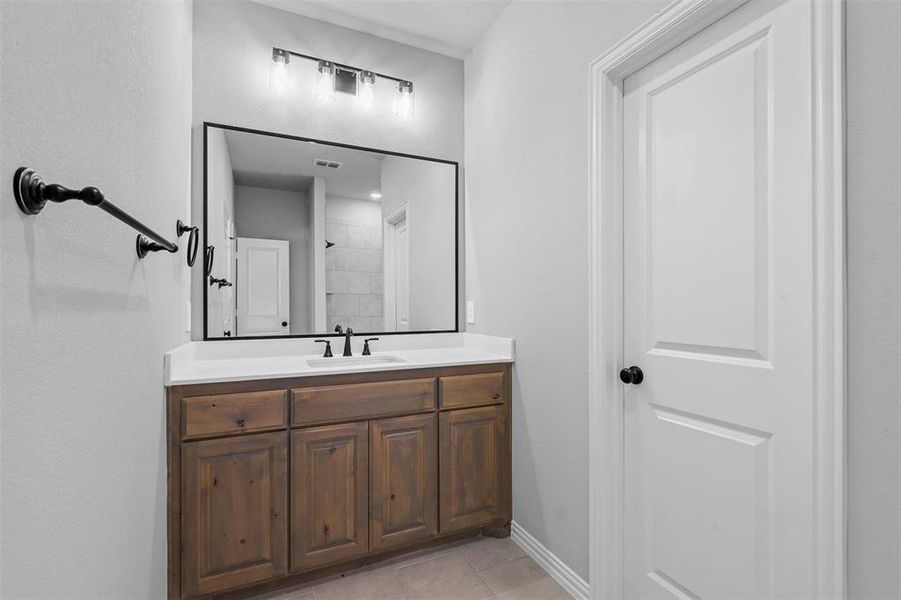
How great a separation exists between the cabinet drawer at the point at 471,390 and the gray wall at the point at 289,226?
31.5 inches

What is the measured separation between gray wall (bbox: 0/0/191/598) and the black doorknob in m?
1.48

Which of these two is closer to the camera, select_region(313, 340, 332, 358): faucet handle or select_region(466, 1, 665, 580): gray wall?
select_region(466, 1, 665, 580): gray wall

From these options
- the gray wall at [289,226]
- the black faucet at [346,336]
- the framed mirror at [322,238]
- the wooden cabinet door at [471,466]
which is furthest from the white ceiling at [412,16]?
the wooden cabinet door at [471,466]

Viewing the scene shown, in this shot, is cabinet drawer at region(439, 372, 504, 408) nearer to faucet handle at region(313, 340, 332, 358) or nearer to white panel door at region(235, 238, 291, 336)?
faucet handle at region(313, 340, 332, 358)

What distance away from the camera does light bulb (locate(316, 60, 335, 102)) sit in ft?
7.57

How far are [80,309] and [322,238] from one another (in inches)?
65.4

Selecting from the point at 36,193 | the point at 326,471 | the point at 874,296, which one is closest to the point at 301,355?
the point at 326,471

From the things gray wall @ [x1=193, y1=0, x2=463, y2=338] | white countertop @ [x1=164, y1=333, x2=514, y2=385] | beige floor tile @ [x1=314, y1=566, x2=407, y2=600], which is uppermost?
gray wall @ [x1=193, y1=0, x2=463, y2=338]

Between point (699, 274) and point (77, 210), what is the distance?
1531mm

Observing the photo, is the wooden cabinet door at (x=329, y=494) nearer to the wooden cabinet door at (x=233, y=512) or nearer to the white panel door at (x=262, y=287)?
the wooden cabinet door at (x=233, y=512)

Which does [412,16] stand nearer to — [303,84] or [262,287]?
[303,84]

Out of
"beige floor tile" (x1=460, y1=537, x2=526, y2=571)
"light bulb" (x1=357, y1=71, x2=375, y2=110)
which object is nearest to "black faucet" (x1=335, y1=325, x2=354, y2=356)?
"beige floor tile" (x1=460, y1=537, x2=526, y2=571)

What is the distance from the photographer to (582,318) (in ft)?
5.74

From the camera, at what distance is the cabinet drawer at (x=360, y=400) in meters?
1.80
